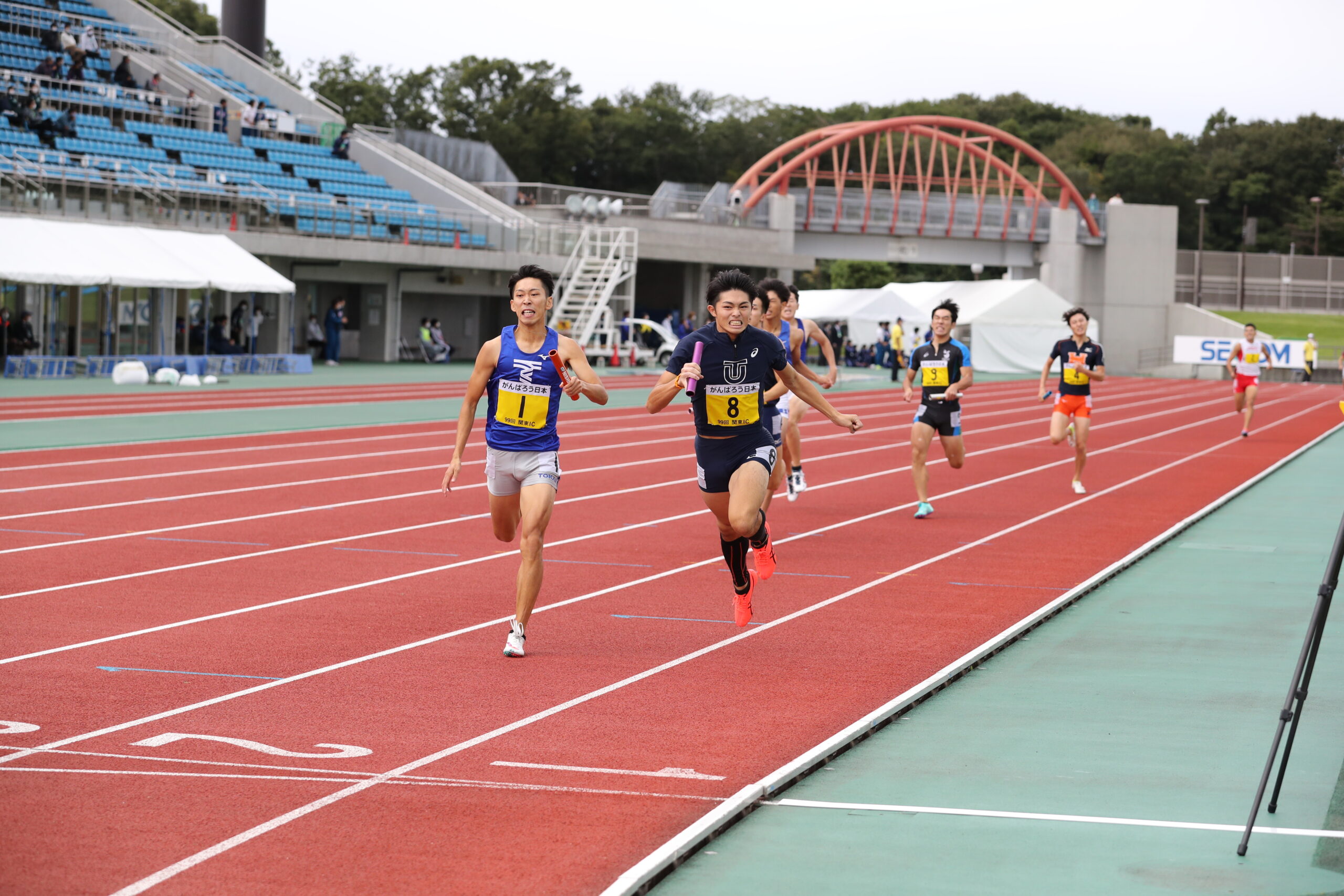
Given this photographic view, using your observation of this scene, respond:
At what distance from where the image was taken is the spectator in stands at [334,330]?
139ft

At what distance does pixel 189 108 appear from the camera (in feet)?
137

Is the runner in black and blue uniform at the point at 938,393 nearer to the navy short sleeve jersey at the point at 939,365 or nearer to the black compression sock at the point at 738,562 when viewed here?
the navy short sleeve jersey at the point at 939,365

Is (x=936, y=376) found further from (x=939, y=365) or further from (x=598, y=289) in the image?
(x=598, y=289)

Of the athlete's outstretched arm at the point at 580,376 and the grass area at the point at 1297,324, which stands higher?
the grass area at the point at 1297,324

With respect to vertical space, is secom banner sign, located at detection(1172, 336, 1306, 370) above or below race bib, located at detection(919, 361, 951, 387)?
above

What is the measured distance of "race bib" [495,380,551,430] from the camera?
26.0 ft

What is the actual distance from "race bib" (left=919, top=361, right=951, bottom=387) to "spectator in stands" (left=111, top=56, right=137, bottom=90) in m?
33.1

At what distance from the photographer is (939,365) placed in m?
14.0

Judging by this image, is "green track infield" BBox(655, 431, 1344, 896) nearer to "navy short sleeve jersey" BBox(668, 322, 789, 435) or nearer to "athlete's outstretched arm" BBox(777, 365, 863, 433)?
"athlete's outstretched arm" BBox(777, 365, 863, 433)

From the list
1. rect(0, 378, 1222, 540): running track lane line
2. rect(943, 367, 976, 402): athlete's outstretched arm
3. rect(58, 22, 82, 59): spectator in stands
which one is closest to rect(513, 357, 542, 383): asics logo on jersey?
rect(0, 378, 1222, 540): running track lane line

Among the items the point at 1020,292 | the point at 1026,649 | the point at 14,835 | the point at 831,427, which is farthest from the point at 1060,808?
the point at 1020,292

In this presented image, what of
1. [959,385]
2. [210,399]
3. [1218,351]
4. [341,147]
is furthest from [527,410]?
[1218,351]

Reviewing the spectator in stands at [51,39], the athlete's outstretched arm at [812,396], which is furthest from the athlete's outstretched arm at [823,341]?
the spectator in stands at [51,39]

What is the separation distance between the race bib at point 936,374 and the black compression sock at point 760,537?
5.90 metres
